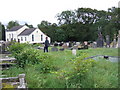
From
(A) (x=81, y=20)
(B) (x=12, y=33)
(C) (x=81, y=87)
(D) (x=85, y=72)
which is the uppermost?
(A) (x=81, y=20)

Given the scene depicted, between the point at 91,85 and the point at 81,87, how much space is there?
29 centimetres

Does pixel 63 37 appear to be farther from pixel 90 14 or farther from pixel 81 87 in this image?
pixel 81 87

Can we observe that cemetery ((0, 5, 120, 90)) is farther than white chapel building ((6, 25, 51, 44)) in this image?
No

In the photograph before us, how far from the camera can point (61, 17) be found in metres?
51.3

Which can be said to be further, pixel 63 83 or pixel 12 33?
pixel 12 33

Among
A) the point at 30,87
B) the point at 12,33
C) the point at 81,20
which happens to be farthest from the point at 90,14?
the point at 30,87

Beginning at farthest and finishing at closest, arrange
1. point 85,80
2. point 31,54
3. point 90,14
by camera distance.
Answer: point 90,14 < point 31,54 < point 85,80

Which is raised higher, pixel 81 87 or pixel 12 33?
pixel 12 33

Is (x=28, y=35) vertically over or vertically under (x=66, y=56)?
over

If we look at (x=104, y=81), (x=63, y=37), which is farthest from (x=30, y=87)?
(x=63, y=37)

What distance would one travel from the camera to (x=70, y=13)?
1965 inches

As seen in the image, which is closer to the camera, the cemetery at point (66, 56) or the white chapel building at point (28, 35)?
the cemetery at point (66, 56)

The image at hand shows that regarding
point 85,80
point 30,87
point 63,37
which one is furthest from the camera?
point 63,37

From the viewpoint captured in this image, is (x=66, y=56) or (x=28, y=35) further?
(x=28, y=35)
